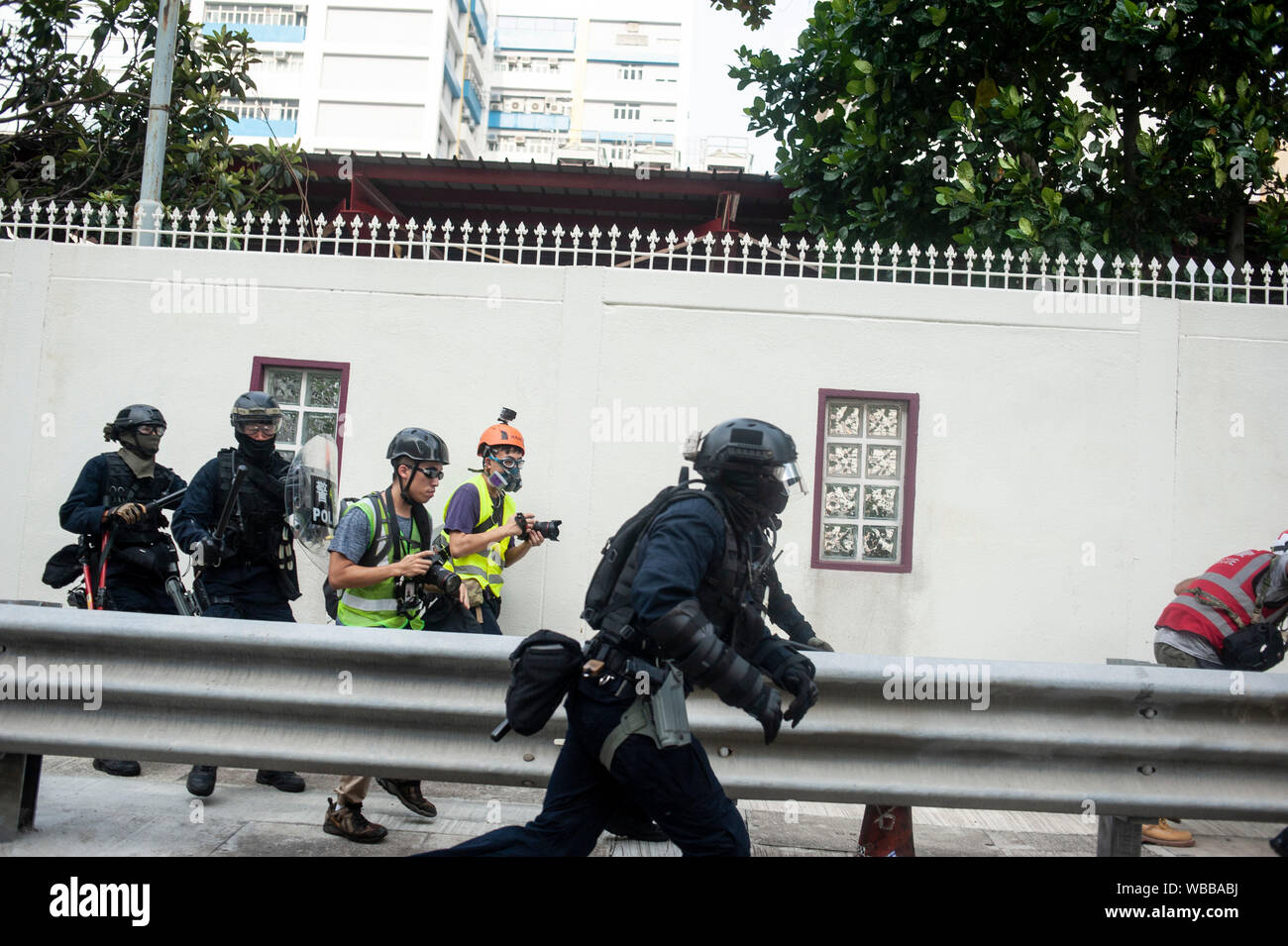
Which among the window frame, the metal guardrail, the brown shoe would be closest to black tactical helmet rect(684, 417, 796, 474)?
the metal guardrail

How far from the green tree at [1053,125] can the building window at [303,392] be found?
555 centimetres

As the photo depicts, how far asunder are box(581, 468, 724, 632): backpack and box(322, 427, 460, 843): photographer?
157 centimetres

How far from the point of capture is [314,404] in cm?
789

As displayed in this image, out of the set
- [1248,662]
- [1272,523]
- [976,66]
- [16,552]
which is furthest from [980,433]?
[16,552]

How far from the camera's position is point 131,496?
582 centimetres

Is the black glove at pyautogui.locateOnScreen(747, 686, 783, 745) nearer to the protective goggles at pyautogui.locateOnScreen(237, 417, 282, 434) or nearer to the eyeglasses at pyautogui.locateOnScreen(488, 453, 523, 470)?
the eyeglasses at pyautogui.locateOnScreen(488, 453, 523, 470)

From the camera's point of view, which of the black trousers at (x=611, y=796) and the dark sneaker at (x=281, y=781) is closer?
the black trousers at (x=611, y=796)

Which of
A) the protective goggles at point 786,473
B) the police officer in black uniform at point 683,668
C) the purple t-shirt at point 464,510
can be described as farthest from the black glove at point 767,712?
the purple t-shirt at point 464,510

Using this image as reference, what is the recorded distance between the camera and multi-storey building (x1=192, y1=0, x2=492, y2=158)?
53.3 metres

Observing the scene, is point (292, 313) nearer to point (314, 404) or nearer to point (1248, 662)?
point (314, 404)

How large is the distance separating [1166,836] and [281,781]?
167 inches

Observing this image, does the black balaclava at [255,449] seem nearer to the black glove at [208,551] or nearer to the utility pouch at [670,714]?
the black glove at [208,551]

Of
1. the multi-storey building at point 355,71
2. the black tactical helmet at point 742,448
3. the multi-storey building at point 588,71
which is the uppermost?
the multi-storey building at point 588,71

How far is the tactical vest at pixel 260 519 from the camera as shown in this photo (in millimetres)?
5398
